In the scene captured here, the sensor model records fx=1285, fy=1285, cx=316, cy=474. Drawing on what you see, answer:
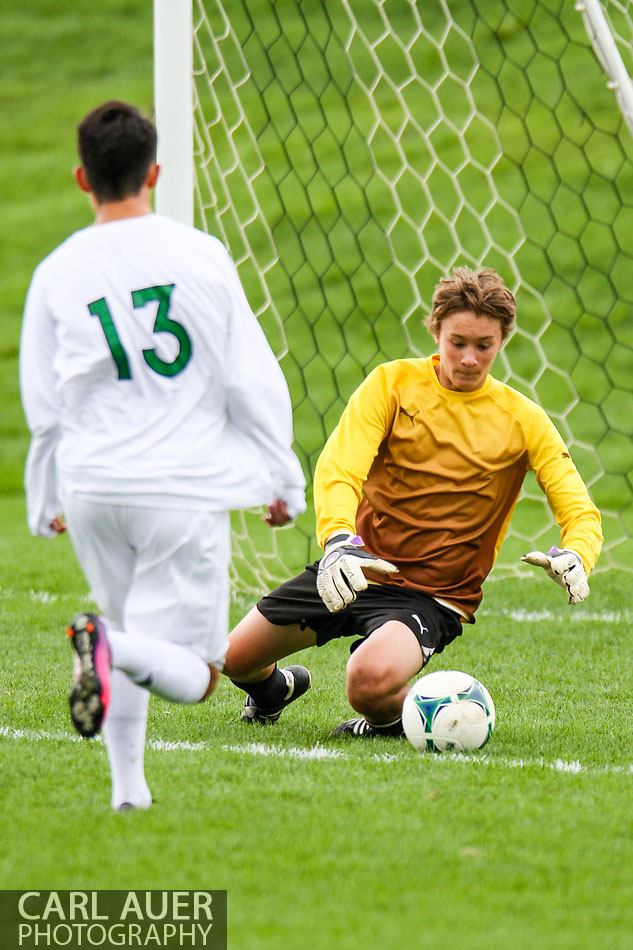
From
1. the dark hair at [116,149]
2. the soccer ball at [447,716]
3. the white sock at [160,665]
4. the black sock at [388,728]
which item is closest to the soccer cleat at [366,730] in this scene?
the black sock at [388,728]

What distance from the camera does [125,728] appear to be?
2771 mm

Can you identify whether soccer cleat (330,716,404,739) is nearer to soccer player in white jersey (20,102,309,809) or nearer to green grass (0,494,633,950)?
green grass (0,494,633,950)

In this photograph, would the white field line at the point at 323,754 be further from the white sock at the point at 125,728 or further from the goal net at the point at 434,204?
the goal net at the point at 434,204

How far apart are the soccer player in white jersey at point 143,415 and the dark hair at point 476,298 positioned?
1045mm

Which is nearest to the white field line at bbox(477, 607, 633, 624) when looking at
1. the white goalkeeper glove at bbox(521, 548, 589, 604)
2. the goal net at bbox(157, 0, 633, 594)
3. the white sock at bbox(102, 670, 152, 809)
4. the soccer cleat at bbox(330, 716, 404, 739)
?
the soccer cleat at bbox(330, 716, 404, 739)

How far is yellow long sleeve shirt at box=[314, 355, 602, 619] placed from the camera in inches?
153

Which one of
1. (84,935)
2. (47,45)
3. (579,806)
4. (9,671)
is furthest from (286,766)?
(47,45)

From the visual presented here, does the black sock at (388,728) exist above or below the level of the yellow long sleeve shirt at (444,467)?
below

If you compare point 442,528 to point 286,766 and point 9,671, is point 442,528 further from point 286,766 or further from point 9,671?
point 9,671

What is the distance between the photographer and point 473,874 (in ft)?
8.28

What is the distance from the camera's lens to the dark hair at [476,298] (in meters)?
3.64

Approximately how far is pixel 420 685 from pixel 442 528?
0.51 meters

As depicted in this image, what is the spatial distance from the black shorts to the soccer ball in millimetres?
215

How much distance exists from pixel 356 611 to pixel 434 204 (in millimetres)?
8140
